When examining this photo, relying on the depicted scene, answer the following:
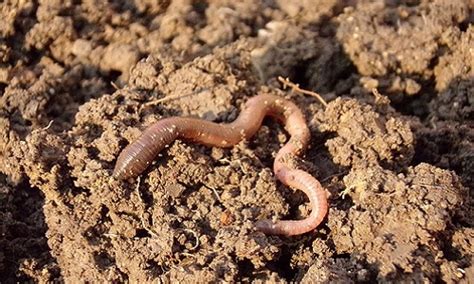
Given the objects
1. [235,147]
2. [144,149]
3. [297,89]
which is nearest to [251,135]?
[235,147]

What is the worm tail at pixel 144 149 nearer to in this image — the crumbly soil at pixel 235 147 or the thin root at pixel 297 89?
the crumbly soil at pixel 235 147

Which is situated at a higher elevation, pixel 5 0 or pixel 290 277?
pixel 5 0

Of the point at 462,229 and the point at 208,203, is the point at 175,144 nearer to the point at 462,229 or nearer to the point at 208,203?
the point at 208,203

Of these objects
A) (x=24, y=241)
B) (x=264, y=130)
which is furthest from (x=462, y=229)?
(x=24, y=241)

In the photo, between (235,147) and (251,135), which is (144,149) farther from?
(251,135)

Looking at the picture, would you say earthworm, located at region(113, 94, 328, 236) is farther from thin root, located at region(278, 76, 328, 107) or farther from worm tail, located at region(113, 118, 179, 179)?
thin root, located at region(278, 76, 328, 107)

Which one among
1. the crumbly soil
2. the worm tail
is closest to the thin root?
the crumbly soil

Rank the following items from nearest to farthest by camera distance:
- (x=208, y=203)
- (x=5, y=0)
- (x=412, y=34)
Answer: (x=208, y=203), (x=5, y=0), (x=412, y=34)

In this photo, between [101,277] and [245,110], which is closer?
[101,277]
